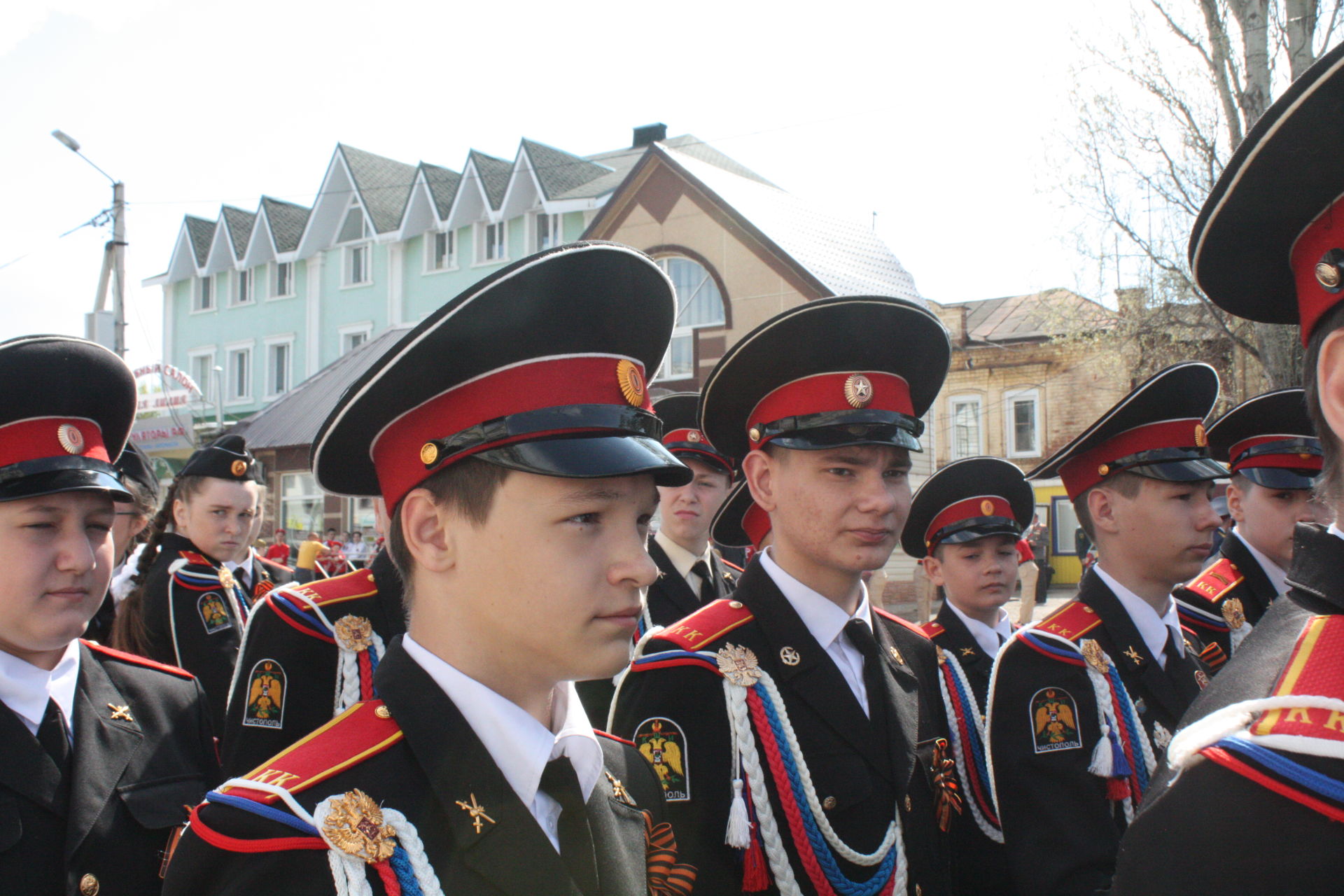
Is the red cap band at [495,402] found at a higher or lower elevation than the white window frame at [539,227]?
lower

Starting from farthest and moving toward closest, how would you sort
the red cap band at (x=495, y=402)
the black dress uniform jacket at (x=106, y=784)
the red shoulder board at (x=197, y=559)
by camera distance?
the red shoulder board at (x=197, y=559) < the black dress uniform jacket at (x=106, y=784) < the red cap band at (x=495, y=402)

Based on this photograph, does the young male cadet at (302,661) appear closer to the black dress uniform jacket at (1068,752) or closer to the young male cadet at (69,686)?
the young male cadet at (69,686)

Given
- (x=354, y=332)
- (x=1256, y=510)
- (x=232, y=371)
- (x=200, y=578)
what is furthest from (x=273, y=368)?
(x=1256, y=510)

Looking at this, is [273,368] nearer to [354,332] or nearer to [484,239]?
[354,332]

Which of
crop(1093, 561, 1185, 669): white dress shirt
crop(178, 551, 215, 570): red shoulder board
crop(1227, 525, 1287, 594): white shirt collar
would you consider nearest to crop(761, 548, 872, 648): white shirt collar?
crop(1093, 561, 1185, 669): white dress shirt

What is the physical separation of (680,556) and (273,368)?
30.8 meters

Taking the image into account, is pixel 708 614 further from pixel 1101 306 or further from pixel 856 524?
pixel 1101 306

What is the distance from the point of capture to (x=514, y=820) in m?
1.68

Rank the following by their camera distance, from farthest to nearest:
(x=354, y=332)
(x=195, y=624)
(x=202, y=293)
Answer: (x=202, y=293) < (x=354, y=332) < (x=195, y=624)

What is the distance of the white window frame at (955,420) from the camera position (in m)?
29.1

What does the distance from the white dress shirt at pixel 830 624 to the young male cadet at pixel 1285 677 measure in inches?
57.5

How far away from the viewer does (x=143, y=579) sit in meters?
5.54

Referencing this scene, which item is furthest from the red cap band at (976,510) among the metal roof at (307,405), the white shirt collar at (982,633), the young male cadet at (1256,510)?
the metal roof at (307,405)

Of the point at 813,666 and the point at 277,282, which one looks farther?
the point at 277,282
